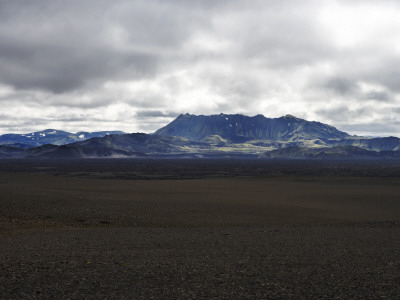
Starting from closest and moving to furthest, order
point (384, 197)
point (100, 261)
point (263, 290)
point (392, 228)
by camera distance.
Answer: point (263, 290) → point (100, 261) → point (392, 228) → point (384, 197)

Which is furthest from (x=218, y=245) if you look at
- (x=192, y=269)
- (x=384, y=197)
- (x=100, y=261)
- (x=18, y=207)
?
(x=384, y=197)

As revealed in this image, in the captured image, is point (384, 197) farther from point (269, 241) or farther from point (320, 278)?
point (320, 278)

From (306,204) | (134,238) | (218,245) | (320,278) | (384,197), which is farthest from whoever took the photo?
(384,197)

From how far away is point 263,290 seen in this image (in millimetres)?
12984

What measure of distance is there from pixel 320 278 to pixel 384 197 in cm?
4226

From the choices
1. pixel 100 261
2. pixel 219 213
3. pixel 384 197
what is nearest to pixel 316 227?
pixel 219 213

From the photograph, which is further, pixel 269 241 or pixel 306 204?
pixel 306 204

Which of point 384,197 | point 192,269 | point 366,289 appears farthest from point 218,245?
point 384,197

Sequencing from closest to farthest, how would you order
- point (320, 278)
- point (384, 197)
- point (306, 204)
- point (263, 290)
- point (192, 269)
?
point (263, 290) < point (320, 278) < point (192, 269) < point (306, 204) < point (384, 197)

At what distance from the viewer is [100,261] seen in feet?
54.6

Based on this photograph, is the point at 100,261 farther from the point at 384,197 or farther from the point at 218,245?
the point at 384,197

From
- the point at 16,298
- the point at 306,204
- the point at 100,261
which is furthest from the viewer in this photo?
the point at 306,204

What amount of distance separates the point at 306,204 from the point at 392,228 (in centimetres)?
1638

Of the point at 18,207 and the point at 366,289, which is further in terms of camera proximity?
the point at 18,207
